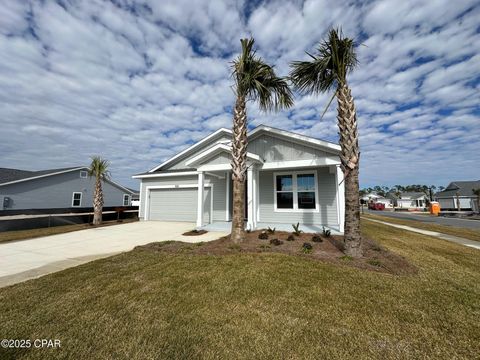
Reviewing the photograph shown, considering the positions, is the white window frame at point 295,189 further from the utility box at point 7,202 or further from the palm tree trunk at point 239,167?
the utility box at point 7,202

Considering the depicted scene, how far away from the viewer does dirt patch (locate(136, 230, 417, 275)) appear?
5270mm

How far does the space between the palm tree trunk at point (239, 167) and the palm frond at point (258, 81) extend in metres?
0.54

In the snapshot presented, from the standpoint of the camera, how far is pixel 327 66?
673cm

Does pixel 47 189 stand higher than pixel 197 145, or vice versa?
pixel 197 145

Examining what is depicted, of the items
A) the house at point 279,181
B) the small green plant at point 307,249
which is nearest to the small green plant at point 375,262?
the small green plant at point 307,249

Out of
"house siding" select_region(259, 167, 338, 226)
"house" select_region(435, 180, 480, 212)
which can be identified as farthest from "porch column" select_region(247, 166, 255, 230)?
"house" select_region(435, 180, 480, 212)

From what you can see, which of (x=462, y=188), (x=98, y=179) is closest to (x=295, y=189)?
(x=98, y=179)

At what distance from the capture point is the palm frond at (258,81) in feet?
25.0

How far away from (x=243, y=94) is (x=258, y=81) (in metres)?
0.71

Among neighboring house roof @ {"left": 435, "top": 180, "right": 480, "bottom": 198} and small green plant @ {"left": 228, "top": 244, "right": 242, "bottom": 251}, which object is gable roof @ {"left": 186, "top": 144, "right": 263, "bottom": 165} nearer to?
small green plant @ {"left": 228, "top": 244, "right": 242, "bottom": 251}

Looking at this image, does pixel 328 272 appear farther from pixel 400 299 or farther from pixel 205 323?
pixel 205 323

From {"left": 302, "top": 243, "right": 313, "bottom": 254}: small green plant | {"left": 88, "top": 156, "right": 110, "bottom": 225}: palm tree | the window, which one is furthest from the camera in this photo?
the window

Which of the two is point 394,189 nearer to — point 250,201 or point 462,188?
point 462,188

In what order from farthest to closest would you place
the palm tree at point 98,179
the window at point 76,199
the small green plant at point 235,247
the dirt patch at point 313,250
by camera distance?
the window at point 76,199 < the palm tree at point 98,179 < the small green plant at point 235,247 < the dirt patch at point 313,250
